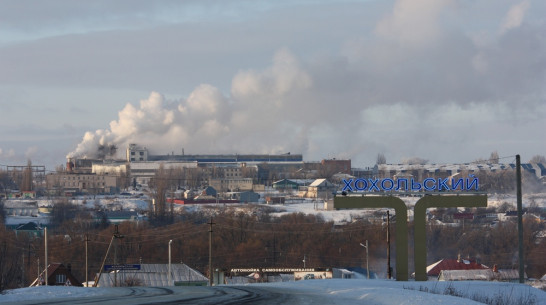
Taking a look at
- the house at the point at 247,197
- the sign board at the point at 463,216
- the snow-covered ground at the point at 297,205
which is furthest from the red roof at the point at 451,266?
the house at the point at 247,197

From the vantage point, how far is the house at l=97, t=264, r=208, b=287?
6119cm

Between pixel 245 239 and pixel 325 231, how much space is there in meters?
10.3

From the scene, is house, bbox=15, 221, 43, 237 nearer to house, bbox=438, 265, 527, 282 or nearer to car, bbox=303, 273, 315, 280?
car, bbox=303, 273, 315, 280

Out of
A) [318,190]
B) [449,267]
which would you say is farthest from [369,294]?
[318,190]

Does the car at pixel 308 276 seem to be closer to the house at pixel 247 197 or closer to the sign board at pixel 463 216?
the sign board at pixel 463 216

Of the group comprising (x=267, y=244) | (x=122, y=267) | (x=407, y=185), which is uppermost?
(x=407, y=185)

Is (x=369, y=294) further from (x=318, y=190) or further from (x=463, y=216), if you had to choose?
(x=318, y=190)

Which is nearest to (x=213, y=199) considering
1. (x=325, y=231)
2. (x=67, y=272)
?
(x=325, y=231)

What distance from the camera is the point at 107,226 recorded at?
361 feet

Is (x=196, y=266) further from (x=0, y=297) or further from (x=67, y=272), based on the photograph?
(x=0, y=297)

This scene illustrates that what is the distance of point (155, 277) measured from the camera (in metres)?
65.1

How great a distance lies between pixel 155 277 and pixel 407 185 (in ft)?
89.4

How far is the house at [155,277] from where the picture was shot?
61.2 m

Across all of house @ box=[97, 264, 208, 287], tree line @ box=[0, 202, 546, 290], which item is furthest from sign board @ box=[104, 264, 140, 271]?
tree line @ box=[0, 202, 546, 290]
